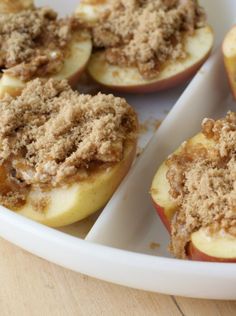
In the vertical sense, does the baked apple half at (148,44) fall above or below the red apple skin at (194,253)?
above

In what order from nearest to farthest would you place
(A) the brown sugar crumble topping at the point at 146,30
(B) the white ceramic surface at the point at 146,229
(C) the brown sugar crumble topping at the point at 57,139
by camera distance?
1. (B) the white ceramic surface at the point at 146,229
2. (C) the brown sugar crumble topping at the point at 57,139
3. (A) the brown sugar crumble topping at the point at 146,30

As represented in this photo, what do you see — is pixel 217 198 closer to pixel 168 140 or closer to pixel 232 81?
pixel 168 140

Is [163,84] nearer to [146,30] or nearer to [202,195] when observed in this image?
[146,30]

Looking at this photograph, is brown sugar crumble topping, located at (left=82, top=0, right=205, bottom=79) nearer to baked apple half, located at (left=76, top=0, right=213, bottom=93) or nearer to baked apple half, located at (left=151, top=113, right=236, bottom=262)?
baked apple half, located at (left=76, top=0, right=213, bottom=93)

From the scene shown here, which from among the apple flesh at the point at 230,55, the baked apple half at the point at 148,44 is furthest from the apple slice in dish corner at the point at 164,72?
the apple flesh at the point at 230,55

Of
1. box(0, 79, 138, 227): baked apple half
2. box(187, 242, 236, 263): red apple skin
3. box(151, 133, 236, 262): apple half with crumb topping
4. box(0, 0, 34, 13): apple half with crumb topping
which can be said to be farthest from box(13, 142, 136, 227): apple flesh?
box(0, 0, 34, 13): apple half with crumb topping

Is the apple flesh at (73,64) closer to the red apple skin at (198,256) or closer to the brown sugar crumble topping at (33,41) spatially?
the brown sugar crumble topping at (33,41)

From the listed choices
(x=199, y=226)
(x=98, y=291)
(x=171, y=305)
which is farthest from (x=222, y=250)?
(x=98, y=291)
